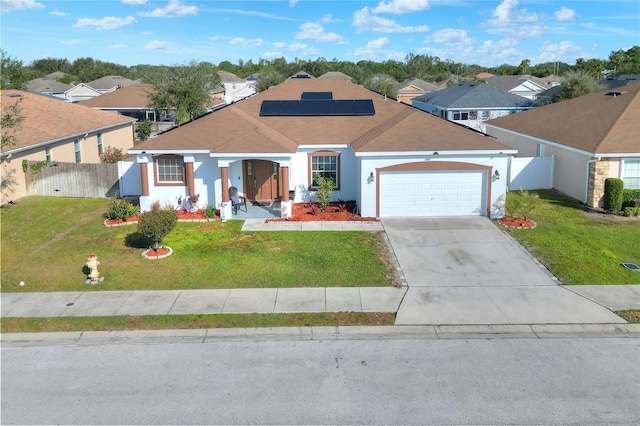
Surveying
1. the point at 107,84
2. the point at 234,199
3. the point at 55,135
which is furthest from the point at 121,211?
the point at 107,84

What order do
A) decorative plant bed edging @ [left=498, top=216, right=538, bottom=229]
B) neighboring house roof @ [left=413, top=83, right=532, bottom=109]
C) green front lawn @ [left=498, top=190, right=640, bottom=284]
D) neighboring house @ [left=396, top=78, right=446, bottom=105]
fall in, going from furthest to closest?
neighboring house @ [left=396, top=78, right=446, bottom=105], neighboring house roof @ [left=413, top=83, right=532, bottom=109], decorative plant bed edging @ [left=498, top=216, right=538, bottom=229], green front lawn @ [left=498, top=190, right=640, bottom=284]

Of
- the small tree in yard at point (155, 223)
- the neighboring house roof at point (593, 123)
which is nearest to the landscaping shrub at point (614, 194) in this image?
the neighboring house roof at point (593, 123)

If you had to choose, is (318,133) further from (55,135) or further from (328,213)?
(55,135)

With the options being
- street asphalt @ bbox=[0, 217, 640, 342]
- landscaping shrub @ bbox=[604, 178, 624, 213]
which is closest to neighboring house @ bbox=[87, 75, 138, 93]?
landscaping shrub @ bbox=[604, 178, 624, 213]

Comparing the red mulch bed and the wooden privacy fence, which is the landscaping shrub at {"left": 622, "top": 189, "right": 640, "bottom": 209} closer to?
the red mulch bed

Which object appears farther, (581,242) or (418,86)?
(418,86)

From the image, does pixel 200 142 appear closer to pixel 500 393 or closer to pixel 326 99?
pixel 326 99

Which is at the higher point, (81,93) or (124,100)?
(81,93)
